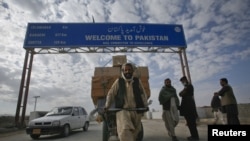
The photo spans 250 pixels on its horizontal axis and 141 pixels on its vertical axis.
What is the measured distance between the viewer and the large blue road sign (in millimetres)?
14375

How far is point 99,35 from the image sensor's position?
47.8 feet

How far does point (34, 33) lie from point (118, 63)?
8430mm

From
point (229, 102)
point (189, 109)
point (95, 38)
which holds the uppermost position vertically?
point (95, 38)

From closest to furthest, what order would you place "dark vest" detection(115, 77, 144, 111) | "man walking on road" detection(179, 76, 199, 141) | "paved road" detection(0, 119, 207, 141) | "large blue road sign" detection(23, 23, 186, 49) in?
"dark vest" detection(115, 77, 144, 111), "man walking on road" detection(179, 76, 199, 141), "paved road" detection(0, 119, 207, 141), "large blue road sign" detection(23, 23, 186, 49)

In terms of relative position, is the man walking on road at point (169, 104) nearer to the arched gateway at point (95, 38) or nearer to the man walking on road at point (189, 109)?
the man walking on road at point (189, 109)

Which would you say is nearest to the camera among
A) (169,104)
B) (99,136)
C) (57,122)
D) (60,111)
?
(169,104)

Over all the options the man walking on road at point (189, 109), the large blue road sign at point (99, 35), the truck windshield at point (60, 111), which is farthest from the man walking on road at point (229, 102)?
the large blue road sign at point (99, 35)

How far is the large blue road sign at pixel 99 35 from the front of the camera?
47.2ft

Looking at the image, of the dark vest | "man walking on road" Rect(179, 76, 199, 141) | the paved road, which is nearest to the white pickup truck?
the paved road

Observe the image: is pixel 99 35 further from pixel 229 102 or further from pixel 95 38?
pixel 229 102

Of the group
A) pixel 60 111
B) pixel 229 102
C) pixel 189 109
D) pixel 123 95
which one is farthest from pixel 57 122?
pixel 229 102

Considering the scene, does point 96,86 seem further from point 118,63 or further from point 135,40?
point 135,40

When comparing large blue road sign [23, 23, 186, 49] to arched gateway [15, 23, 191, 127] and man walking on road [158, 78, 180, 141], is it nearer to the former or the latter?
arched gateway [15, 23, 191, 127]

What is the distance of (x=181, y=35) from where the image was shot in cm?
1530
